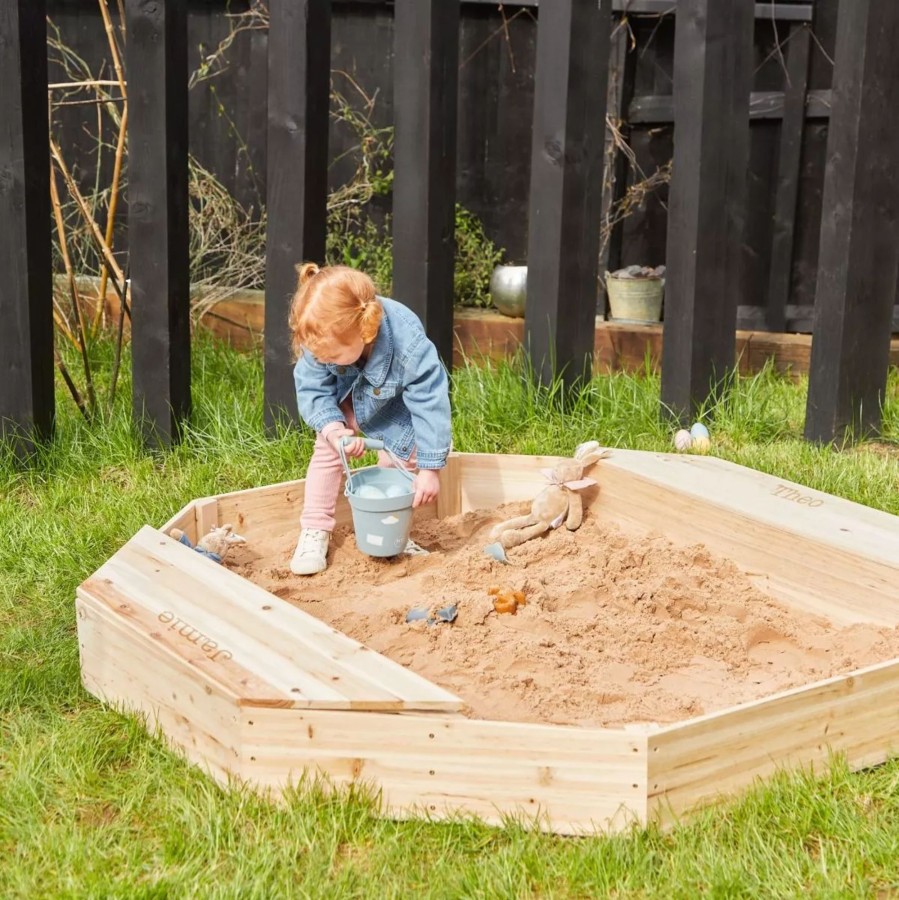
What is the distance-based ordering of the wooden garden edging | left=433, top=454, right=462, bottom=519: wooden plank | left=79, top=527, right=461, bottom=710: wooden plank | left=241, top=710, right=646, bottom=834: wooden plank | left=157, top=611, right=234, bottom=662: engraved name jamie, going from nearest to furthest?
left=241, top=710, right=646, bottom=834: wooden plank < left=79, top=527, right=461, bottom=710: wooden plank < left=157, top=611, right=234, bottom=662: engraved name jamie < left=433, top=454, right=462, bottom=519: wooden plank < the wooden garden edging

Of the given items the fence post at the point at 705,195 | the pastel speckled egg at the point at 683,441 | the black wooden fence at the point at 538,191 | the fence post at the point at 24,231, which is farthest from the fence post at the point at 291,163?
the pastel speckled egg at the point at 683,441

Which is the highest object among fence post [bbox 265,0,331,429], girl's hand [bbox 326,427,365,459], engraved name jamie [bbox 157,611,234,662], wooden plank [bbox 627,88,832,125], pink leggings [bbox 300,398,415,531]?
wooden plank [bbox 627,88,832,125]

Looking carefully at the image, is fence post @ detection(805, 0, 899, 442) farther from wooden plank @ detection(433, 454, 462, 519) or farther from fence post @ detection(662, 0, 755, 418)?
wooden plank @ detection(433, 454, 462, 519)

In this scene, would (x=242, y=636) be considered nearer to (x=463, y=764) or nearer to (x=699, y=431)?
(x=463, y=764)

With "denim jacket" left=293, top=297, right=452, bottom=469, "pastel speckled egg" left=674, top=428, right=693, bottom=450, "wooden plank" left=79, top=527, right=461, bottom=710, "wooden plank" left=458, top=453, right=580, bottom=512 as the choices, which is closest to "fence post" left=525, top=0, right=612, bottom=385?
"pastel speckled egg" left=674, top=428, right=693, bottom=450

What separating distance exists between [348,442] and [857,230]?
1.91 meters

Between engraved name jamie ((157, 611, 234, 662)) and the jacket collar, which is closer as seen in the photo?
engraved name jamie ((157, 611, 234, 662))

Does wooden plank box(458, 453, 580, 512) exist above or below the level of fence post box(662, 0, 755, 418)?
below

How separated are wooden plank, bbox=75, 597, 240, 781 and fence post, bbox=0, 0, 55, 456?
5.60 feet

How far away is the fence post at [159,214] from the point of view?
13.6ft

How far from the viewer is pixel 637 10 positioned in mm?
5859

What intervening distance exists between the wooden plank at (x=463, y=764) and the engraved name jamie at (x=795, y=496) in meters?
1.51

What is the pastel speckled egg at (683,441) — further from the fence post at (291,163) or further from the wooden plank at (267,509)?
the fence post at (291,163)

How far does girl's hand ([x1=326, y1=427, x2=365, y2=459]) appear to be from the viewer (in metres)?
3.37
